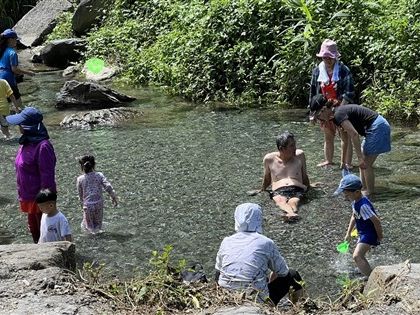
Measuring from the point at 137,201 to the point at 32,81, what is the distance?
1073 centimetres

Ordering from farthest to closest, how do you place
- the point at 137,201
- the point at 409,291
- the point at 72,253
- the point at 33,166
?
the point at 137,201 < the point at 33,166 < the point at 72,253 < the point at 409,291

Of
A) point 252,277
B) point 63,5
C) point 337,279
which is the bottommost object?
point 337,279

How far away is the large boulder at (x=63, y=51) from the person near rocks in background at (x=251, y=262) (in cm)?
1585

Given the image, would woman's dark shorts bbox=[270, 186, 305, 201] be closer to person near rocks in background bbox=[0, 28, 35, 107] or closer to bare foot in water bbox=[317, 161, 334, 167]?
bare foot in water bbox=[317, 161, 334, 167]

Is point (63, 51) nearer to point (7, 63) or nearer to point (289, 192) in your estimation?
point (7, 63)

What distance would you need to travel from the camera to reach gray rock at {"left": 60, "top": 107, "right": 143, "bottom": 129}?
14039 mm

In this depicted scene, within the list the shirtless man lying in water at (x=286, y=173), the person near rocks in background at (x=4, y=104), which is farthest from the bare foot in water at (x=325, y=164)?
the person near rocks in background at (x=4, y=104)

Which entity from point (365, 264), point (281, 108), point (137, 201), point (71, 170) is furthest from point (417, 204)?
point (281, 108)

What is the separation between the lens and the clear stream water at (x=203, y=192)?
7.91m

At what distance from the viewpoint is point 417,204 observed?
8.95 meters

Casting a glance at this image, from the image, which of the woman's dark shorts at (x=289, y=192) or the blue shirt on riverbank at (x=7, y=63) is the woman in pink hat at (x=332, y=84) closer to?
the woman's dark shorts at (x=289, y=192)

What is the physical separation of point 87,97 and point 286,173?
732 centimetres

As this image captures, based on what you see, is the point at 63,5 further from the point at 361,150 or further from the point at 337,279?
the point at 337,279

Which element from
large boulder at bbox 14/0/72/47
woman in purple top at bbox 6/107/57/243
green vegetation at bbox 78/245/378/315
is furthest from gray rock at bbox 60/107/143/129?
large boulder at bbox 14/0/72/47
